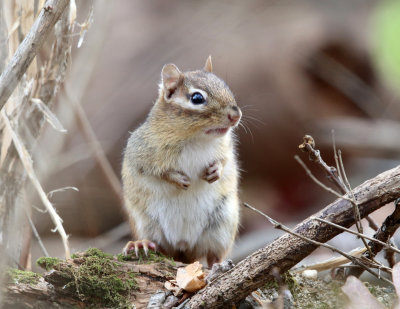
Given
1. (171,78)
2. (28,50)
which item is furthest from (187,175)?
(28,50)

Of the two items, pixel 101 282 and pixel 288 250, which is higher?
pixel 288 250

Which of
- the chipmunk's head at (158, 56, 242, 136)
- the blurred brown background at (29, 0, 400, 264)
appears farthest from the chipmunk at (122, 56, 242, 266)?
the blurred brown background at (29, 0, 400, 264)

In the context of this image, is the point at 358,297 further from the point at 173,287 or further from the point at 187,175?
the point at 187,175

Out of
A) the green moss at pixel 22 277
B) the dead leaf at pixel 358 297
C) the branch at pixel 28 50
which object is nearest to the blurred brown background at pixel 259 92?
the green moss at pixel 22 277

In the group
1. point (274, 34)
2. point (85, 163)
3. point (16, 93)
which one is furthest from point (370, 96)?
point (16, 93)

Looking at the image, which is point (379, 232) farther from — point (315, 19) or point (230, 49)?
point (315, 19)

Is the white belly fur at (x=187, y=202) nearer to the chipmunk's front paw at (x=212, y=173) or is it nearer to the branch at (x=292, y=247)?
the chipmunk's front paw at (x=212, y=173)
